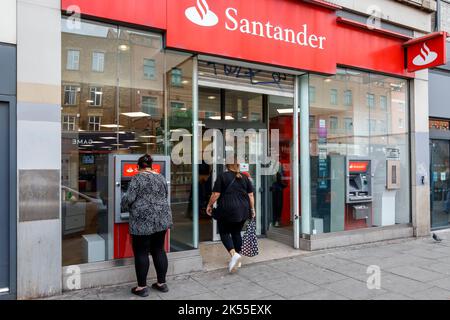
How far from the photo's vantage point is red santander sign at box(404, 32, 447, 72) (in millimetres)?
7023

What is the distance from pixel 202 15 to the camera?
5324 mm

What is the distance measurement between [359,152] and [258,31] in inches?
133

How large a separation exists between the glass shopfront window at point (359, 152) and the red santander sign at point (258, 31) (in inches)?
24.9

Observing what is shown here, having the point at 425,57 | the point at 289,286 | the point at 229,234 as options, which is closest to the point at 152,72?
→ the point at 229,234

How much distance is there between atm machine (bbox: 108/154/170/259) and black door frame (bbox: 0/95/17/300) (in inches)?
44.1

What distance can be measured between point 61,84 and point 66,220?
5.68 feet

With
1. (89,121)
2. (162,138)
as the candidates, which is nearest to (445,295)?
(162,138)

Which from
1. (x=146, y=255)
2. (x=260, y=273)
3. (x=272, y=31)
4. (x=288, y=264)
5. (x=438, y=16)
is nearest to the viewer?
(x=146, y=255)

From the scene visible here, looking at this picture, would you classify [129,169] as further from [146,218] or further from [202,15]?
[202,15]

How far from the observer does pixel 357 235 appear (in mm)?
7012

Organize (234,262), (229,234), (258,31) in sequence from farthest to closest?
(258,31), (229,234), (234,262)

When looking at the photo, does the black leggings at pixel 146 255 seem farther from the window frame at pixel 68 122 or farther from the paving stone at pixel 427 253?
the paving stone at pixel 427 253

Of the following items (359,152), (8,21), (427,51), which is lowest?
(359,152)

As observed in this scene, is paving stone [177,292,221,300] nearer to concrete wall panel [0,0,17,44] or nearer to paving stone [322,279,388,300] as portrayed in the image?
paving stone [322,279,388,300]
